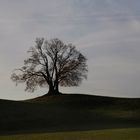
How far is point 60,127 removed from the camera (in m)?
39.3

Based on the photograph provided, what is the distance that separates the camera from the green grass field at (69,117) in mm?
37500

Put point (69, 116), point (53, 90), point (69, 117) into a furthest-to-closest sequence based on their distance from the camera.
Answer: point (53, 90) < point (69, 116) < point (69, 117)

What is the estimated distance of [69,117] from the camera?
45.6 metres

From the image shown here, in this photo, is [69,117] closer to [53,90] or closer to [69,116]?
[69,116]

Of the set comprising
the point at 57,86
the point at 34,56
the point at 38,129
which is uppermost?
the point at 34,56

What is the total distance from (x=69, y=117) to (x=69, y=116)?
564mm

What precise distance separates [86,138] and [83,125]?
53.7 feet

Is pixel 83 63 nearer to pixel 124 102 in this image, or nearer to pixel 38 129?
pixel 124 102

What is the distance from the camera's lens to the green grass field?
123ft

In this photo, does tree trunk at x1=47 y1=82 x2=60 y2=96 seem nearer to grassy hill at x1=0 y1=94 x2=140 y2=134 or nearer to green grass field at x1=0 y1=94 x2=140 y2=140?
green grass field at x1=0 y1=94 x2=140 y2=140

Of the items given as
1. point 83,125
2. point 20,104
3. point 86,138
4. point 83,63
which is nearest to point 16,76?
point 83,63

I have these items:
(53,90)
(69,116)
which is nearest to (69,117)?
(69,116)

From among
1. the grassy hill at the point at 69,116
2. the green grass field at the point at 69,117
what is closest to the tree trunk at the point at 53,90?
the green grass field at the point at 69,117

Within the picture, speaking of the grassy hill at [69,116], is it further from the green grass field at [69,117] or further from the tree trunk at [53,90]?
the tree trunk at [53,90]
